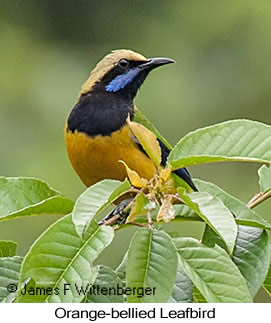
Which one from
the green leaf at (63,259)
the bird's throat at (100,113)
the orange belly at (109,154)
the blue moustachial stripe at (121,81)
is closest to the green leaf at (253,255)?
the green leaf at (63,259)

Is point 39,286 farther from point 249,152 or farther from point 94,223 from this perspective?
point 249,152

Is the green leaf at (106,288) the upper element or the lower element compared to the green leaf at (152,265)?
lower

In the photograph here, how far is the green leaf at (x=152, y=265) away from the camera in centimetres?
204

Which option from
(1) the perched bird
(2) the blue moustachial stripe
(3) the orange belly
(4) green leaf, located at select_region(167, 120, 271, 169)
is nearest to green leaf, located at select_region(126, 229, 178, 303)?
(4) green leaf, located at select_region(167, 120, 271, 169)

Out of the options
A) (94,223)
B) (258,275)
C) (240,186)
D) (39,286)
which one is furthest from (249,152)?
(240,186)

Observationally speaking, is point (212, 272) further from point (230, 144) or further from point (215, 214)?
point (230, 144)

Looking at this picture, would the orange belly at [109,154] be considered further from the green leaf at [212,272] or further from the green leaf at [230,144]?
the green leaf at [212,272]

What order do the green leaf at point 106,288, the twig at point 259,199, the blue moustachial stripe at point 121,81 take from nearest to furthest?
the green leaf at point 106,288 → the twig at point 259,199 → the blue moustachial stripe at point 121,81

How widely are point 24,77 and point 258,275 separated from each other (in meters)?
6.86

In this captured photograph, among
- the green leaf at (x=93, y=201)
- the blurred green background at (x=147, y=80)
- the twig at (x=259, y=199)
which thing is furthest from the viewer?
the blurred green background at (x=147, y=80)

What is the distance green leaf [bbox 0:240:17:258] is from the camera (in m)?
2.45

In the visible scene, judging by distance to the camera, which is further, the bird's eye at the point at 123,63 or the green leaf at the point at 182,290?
the bird's eye at the point at 123,63

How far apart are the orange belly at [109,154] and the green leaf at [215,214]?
150 cm
